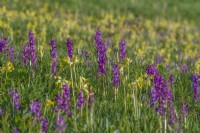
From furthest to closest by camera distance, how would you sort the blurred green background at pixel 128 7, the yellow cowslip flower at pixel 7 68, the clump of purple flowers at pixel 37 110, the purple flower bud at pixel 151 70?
1. the blurred green background at pixel 128 7
2. the yellow cowslip flower at pixel 7 68
3. the purple flower bud at pixel 151 70
4. the clump of purple flowers at pixel 37 110

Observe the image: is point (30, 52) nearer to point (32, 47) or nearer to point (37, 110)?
point (32, 47)

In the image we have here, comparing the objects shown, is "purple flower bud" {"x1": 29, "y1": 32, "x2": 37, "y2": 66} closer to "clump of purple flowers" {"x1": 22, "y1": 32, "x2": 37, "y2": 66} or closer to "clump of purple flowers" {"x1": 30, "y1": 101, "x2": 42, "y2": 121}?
"clump of purple flowers" {"x1": 22, "y1": 32, "x2": 37, "y2": 66}

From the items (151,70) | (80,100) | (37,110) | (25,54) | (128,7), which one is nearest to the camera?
(37,110)

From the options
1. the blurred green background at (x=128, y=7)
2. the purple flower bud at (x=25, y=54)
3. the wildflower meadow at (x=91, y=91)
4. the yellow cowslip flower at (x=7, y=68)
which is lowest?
the wildflower meadow at (x=91, y=91)

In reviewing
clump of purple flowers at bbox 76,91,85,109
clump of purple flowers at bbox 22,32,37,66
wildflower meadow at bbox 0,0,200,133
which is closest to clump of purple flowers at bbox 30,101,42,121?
wildflower meadow at bbox 0,0,200,133

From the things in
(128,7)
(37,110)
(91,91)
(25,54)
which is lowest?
(37,110)

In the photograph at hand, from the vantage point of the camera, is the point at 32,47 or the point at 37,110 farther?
the point at 32,47

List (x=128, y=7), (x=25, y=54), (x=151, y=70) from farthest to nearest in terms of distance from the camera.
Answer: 1. (x=128, y=7)
2. (x=25, y=54)
3. (x=151, y=70)

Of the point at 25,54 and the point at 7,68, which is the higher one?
the point at 25,54

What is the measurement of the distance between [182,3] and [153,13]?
3988 millimetres

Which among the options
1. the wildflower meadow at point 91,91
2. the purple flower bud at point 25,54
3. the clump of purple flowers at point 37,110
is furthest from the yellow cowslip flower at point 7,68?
the clump of purple flowers at point 37,110

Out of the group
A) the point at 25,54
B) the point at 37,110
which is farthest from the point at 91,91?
the point at 25,54

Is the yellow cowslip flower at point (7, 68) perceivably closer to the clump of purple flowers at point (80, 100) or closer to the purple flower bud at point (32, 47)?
the purple flower bud at point (32, 47)

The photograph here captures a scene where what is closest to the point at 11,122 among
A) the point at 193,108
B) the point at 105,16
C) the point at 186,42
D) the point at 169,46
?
the point at 193,108
